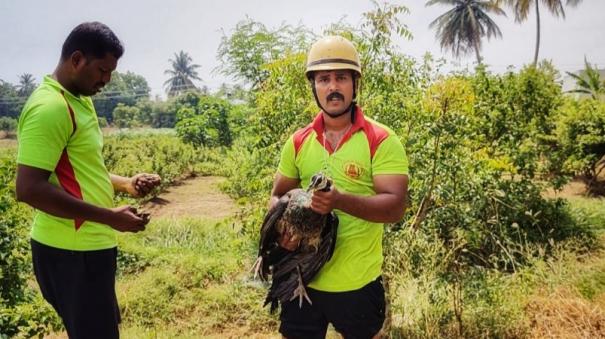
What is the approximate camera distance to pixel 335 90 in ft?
7.30

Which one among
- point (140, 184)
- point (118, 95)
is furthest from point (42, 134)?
point (118, 95)

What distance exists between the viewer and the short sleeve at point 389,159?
6.79 ft

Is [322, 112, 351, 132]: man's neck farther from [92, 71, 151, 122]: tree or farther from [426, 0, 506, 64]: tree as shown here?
[92, 71, 151, 122]: tree

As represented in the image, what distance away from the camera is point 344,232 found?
2211 millimetres

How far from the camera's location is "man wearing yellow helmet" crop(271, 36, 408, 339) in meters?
2.14

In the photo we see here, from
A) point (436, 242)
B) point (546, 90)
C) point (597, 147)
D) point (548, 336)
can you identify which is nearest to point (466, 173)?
point (436, 242)

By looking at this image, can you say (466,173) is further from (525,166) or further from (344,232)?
(525,166)

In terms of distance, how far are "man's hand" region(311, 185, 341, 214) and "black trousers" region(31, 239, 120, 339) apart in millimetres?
1022

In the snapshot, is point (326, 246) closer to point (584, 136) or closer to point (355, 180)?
point (355, 180)

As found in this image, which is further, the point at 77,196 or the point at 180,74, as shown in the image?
the point at 180,74

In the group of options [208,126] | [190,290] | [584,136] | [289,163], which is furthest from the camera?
[208,126]

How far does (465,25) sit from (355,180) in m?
34.5

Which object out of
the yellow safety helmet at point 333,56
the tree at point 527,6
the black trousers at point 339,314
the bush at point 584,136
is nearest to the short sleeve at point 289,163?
the yellow safety helmet at point 333,56

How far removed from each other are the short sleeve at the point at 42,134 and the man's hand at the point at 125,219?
305mm
